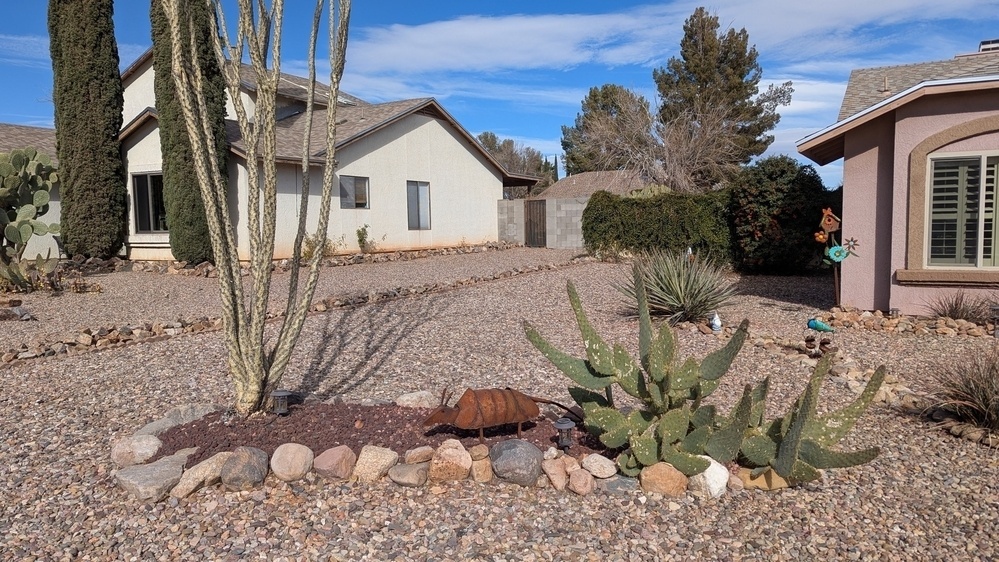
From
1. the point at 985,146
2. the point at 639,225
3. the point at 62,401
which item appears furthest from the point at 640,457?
the point at 639,225

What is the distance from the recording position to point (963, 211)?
30.8 ft

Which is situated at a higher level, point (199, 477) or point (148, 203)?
point (148, 203)

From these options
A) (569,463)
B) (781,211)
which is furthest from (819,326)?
(781,211)

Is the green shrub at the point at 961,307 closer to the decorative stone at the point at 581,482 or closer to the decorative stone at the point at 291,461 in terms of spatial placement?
the decorative stone at the point at 581,482

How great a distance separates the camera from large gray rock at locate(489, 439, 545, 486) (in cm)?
421

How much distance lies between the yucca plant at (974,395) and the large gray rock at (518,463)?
3210 mm

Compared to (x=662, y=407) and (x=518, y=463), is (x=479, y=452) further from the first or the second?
(x=662, y=407)

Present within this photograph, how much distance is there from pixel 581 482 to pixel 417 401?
5.85ft

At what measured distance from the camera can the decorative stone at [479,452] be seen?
14.4 feet

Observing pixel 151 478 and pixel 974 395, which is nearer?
pixel 151 478

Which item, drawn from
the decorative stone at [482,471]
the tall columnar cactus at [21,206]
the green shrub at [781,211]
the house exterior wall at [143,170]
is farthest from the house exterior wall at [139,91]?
the decorative stone at [482,471]

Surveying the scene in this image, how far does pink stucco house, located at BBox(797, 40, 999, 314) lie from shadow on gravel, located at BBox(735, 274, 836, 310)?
1.38 meters

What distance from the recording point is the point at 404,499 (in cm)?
406

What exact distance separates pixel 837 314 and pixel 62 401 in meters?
8.99
